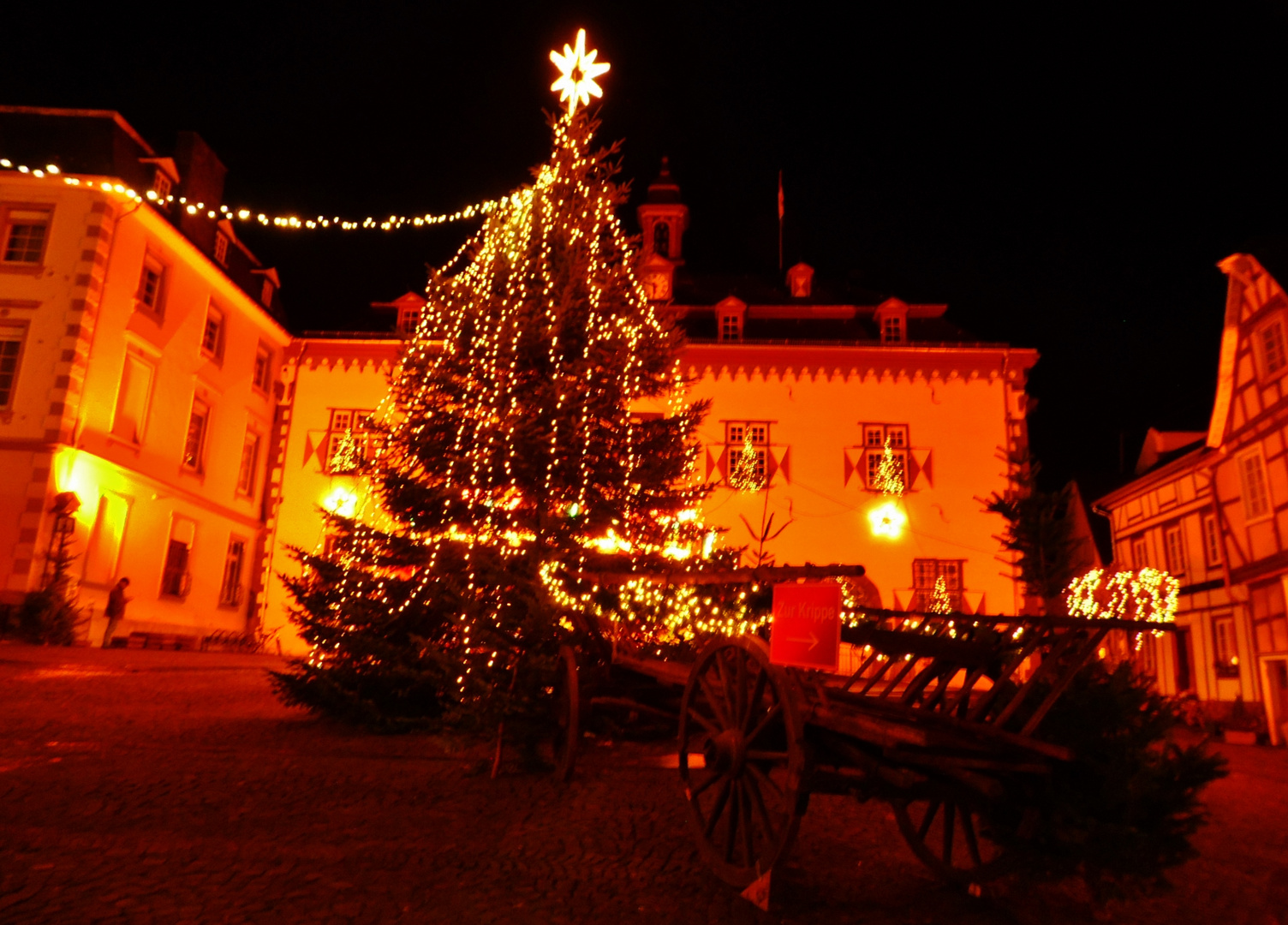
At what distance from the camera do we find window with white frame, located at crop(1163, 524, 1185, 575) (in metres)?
22.7

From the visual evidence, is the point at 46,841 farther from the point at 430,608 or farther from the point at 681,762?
the point at 430,608

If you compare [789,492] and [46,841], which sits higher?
[789,492]

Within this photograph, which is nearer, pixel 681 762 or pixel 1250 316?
pixel 681 762

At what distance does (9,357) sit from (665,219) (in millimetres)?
18098

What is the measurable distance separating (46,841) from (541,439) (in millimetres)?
5540

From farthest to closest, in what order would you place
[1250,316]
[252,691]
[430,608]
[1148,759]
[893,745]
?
[1250,316]
[252,691]
[430,608]
[1148,759]
[893,745]

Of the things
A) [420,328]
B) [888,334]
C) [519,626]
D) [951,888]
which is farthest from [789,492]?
[951,888]

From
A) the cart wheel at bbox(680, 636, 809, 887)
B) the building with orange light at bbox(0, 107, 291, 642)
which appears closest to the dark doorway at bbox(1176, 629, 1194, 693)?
the cart wheel at bbox(680, 636, 809, 887)

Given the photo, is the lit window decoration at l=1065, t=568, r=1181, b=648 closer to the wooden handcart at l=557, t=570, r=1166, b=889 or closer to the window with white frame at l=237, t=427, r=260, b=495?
the wooden handcart at l=557, t=570, r=1166, b=889

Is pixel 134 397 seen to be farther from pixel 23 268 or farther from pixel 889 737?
pixel 889 737

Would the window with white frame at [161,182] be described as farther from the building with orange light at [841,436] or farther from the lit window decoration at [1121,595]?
the lit window decoration at [1121,595]

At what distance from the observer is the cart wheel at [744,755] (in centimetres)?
410

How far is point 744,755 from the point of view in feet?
14.7

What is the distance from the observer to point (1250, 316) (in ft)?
61.0
